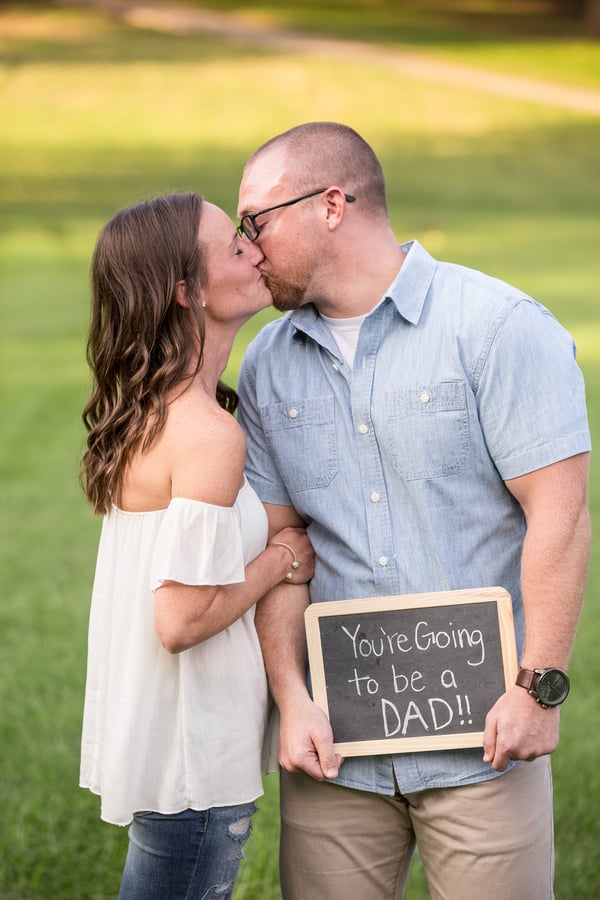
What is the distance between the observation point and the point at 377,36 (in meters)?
30.9

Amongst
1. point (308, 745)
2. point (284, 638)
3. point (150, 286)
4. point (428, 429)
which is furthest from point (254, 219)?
point (308, 745)

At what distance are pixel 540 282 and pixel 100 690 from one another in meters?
13.4

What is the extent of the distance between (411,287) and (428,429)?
13.1 inches

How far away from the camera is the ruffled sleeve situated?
2.50m

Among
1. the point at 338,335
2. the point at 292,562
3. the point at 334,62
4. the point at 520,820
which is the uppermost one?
the point at 334,62

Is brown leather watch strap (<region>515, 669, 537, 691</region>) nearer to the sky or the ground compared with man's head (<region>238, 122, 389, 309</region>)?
nearer to the ground

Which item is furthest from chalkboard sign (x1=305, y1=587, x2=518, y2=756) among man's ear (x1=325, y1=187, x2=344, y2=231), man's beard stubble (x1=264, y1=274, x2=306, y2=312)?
man's ear (x1=325, y1=187, x2=344, y2=231)

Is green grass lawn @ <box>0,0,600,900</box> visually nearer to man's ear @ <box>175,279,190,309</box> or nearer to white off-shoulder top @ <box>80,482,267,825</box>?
white off-shoulder top @ <box>80,482,267,825</box>

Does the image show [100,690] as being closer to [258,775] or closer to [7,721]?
[258,775]

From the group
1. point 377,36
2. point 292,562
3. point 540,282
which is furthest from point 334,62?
point 292,562

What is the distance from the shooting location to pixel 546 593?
262 cm

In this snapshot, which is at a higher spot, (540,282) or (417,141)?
(417,141)

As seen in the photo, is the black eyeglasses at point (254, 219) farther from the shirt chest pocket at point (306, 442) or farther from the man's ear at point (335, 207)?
the shirt chest pocket at point (306, 442)

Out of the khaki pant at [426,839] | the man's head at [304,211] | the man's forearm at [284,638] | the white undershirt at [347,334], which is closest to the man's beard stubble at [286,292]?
the man's head at [304,211]
